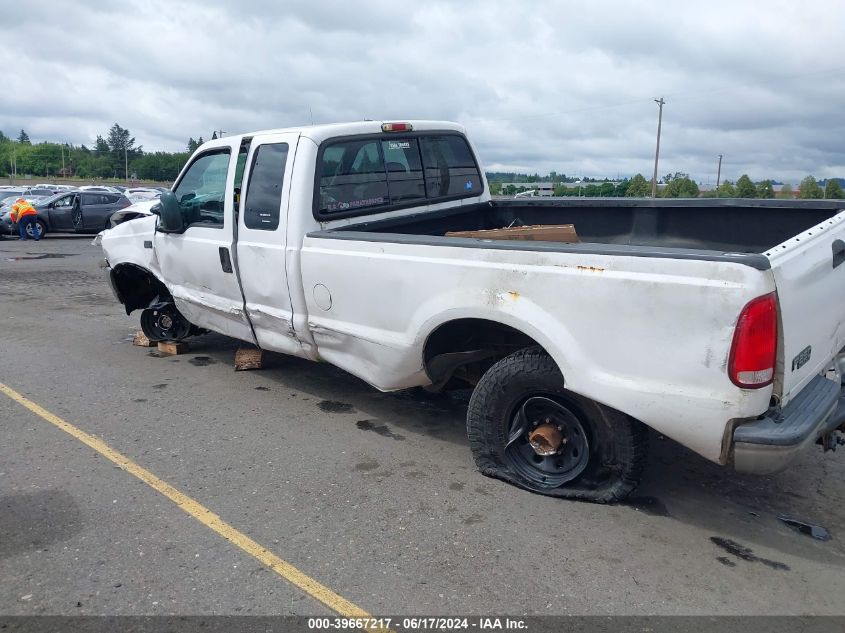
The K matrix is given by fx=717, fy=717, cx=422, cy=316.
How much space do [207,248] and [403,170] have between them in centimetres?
165

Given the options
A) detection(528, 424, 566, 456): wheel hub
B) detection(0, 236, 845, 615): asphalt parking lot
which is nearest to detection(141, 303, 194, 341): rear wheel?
→ detection(0, 236, 845, 615): asphalt parking lot

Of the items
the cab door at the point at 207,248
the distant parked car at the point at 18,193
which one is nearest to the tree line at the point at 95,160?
the distant parked car at the point at 18,193

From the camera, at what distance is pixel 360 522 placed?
3.65m

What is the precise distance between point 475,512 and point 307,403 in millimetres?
2143

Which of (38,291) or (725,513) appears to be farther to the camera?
(38,291)

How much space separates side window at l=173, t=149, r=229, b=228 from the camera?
5586 mm

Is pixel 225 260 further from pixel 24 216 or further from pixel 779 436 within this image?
pixel 24 216

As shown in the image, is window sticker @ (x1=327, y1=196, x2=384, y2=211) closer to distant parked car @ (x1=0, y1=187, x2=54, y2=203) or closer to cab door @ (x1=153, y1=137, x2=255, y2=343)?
cab door @ (x1=153, y1=137, x2=255, y2=343)

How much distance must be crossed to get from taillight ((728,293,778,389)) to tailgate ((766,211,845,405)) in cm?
8

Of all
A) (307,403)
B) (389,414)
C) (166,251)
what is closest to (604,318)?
(389,414)

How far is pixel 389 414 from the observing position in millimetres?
5309

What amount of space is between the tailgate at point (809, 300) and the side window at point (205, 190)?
396 centimetres

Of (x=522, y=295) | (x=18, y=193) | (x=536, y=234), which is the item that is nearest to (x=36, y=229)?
(x=18, y=193)

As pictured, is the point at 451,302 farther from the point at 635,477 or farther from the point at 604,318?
the point at 635,477
